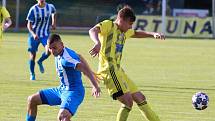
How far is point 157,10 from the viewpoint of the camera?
156 ft

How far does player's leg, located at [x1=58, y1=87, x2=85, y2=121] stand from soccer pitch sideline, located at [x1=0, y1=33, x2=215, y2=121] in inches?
88.3

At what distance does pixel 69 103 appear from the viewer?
9039mm

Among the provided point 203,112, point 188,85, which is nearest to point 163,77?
point 188,85

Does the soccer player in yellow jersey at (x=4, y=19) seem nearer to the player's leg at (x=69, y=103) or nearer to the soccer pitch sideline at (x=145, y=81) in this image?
the soccer pitch sideline at (x=145, y=81)

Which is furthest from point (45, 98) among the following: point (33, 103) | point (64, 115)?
point (64, 115)

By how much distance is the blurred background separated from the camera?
124 ft

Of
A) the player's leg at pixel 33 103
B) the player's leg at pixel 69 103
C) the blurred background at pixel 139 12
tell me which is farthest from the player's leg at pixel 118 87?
the blurred background at pixel 139 12

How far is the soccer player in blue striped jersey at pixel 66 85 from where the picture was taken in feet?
29.3

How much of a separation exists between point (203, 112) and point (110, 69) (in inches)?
120

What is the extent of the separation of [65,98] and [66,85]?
0.71ft

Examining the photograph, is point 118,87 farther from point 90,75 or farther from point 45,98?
point 90,75

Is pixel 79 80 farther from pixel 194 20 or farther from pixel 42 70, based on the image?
pixel 194 20

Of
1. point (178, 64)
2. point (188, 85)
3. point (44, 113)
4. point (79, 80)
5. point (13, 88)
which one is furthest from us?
point (178, 64)

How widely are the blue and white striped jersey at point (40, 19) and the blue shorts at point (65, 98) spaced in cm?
884
